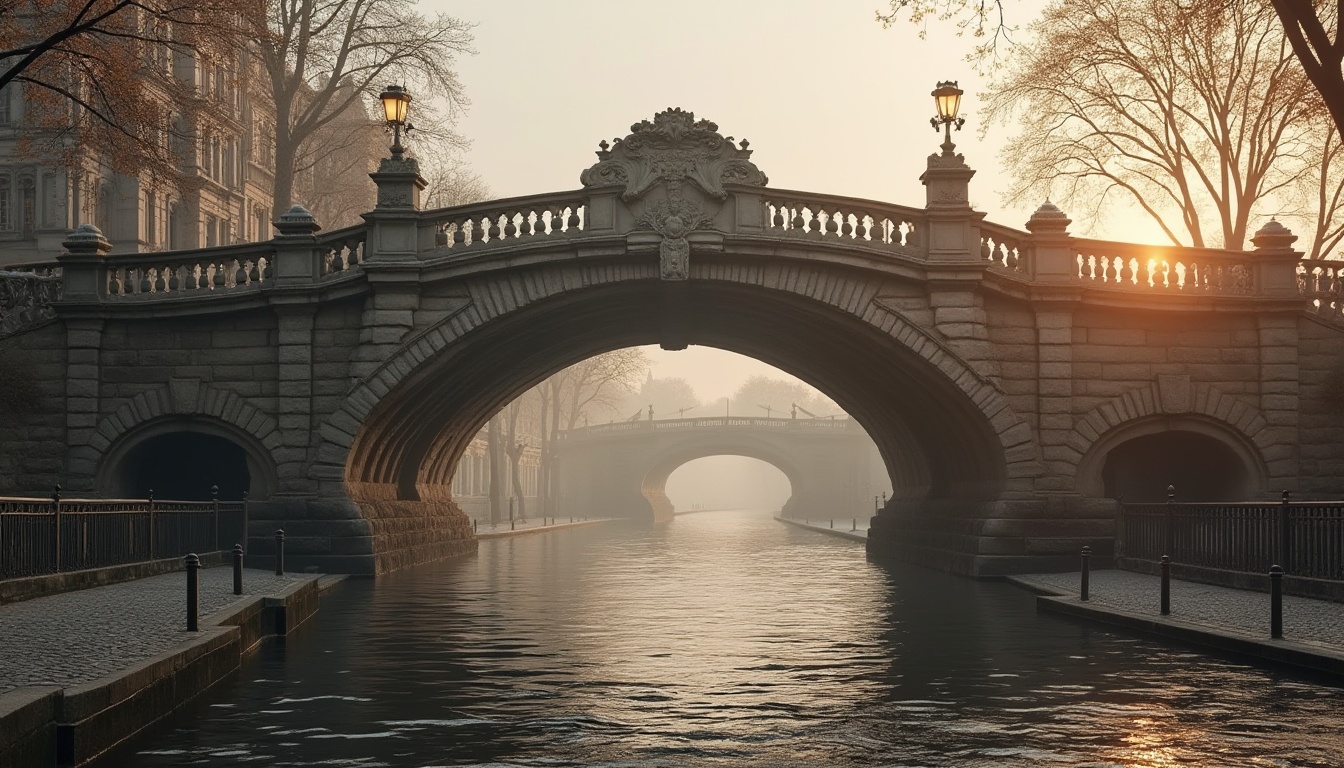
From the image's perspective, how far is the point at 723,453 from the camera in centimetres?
8712

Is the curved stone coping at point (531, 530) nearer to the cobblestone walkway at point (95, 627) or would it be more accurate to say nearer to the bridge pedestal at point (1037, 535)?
the bridge pedestal at point (1037, 535)

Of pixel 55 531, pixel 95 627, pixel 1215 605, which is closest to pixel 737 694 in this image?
pixel 95 627

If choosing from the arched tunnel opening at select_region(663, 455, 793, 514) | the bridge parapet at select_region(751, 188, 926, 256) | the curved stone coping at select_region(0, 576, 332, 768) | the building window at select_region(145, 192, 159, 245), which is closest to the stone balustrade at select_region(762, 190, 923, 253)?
the bridge parapet at select_region(751, 188, 926, 256)

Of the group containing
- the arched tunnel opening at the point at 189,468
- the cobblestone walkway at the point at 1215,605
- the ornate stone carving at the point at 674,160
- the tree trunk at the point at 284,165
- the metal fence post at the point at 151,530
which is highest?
the tree trunk at the point at 284,165

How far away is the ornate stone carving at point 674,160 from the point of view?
26766mm

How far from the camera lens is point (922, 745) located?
9570 millimetres

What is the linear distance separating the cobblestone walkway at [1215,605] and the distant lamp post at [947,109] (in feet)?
25.8

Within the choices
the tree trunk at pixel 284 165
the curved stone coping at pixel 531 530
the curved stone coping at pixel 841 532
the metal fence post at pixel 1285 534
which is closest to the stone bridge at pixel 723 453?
the curved stone coping at pixel 531 530

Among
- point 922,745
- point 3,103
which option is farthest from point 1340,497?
point 3,103

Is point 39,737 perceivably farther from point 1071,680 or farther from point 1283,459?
point 1283,459

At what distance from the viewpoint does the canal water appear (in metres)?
9.38

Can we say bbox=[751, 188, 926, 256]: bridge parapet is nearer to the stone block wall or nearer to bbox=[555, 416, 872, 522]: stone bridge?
the stone block wall

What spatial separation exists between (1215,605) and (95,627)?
12427 millimetres

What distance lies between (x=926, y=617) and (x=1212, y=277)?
11898 millimetres
